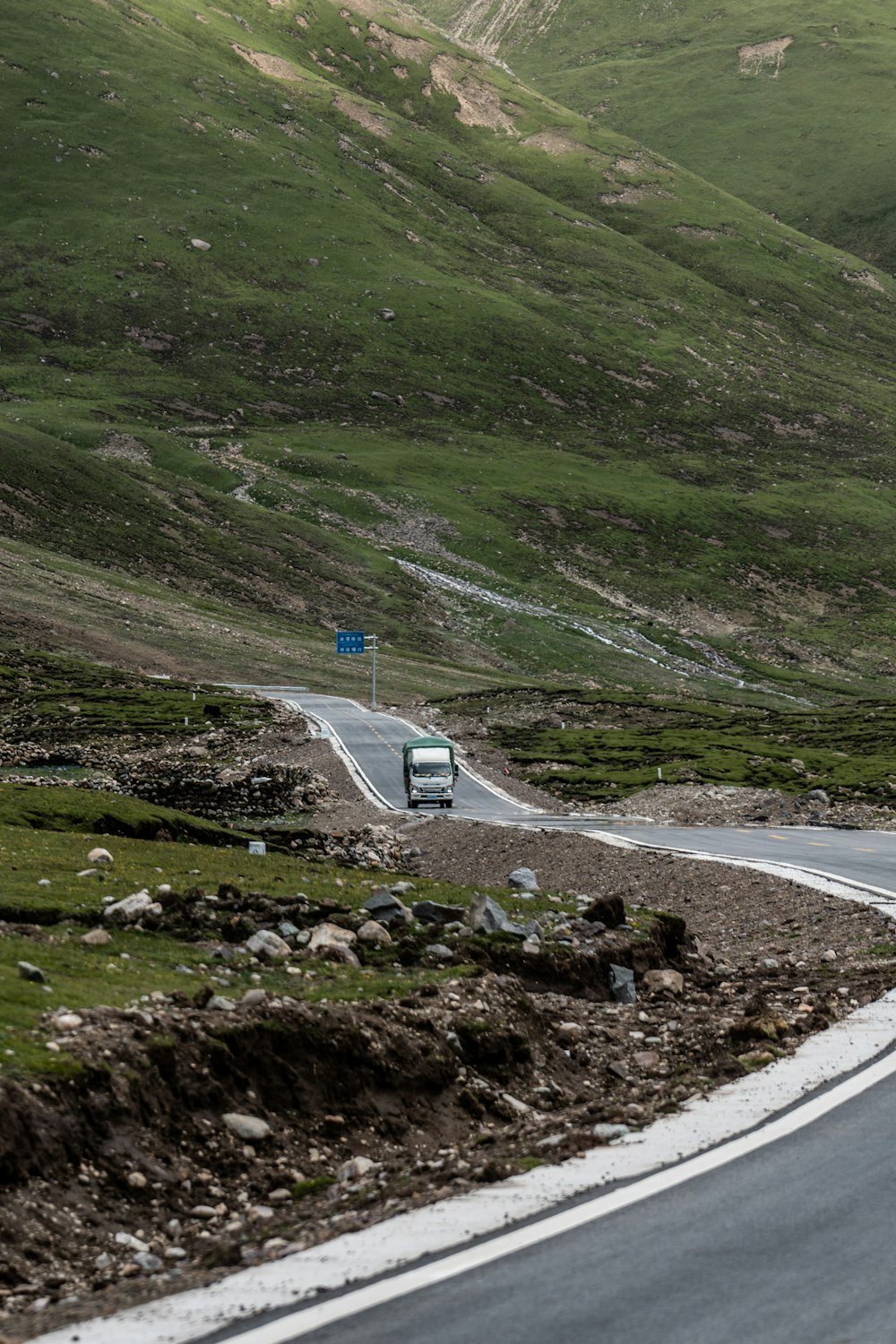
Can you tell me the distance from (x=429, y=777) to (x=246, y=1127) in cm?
4433

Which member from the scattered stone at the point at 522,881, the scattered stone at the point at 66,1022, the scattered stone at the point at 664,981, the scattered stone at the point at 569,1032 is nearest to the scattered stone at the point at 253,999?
the scattered stone at the point at 66,1022

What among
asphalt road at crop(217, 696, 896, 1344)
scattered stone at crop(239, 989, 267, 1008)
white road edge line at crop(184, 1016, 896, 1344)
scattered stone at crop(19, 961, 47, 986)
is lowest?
white road edge line at crop(184, 1016, 896, 1344)

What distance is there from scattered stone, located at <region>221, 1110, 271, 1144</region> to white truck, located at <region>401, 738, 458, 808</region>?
43.7m

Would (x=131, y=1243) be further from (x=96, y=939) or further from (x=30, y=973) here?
(x=96, y=939)

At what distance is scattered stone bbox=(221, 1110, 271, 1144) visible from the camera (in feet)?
33.1

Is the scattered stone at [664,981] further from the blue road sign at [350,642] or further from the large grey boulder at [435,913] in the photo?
the blue road sign at [350,642]

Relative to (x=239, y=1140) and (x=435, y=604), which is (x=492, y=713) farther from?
(x=239, y=1140)

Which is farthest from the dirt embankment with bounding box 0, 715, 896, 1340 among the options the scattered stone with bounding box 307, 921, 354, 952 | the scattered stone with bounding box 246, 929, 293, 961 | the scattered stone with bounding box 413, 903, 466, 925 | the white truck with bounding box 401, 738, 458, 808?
the white truck with bounding box 401, 738, 458, 808

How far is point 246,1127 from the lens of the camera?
10125 mm

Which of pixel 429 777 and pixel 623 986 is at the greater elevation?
pixel 623 986

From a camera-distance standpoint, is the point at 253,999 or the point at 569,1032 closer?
the point at 253,999

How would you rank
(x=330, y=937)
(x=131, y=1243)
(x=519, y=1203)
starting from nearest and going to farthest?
(x=131, y=1243), (x=519, y=1203), (x=330, y=937)

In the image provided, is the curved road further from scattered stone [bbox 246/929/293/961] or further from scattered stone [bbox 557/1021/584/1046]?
scattered stone [bbox 246/929/293/961]

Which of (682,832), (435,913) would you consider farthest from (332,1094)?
(682,832)
